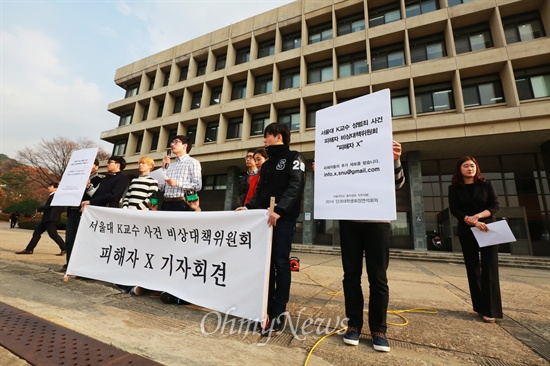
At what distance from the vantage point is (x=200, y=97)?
20219mm

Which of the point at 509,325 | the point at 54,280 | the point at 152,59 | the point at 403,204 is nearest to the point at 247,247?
the point at 509,325

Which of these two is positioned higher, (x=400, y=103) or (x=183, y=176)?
(x=400, y=103)

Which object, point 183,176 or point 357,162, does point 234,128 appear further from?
point 357,162

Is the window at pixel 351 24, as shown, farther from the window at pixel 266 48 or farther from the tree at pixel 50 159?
the tree at pixel 50 159

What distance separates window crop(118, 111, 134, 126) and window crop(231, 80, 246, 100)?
10.9 m

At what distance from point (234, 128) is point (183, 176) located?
49.6 ft

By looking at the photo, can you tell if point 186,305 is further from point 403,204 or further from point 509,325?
point 403,204

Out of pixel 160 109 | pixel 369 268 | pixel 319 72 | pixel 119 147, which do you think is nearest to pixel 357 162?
pixel 369 268

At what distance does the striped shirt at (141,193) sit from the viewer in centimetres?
379

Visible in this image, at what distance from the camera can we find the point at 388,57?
1498cm

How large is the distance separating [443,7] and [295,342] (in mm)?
18228

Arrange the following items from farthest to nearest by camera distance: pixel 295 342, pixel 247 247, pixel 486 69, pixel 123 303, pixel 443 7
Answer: pixel 443 7, pixel 486 69, pixel 123 303, pixel 247 247, pixel 295 342

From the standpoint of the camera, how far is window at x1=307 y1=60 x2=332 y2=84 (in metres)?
16.3

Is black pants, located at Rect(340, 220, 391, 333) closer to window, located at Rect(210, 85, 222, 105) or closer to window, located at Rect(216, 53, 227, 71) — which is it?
window, located at Rect(210, 85, 222, 105)
